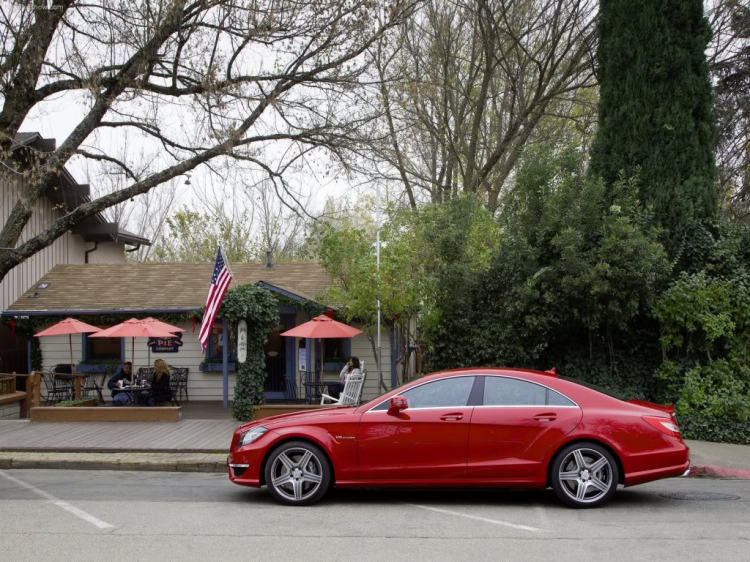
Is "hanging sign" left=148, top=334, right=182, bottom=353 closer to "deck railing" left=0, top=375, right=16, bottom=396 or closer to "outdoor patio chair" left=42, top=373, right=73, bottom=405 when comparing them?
"outdoor patio chair" left=42, top=373, right=73, bottom=405

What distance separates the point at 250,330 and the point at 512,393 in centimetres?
779

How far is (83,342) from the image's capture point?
19.5 meters

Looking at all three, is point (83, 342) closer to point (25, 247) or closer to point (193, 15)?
point (25, 247)

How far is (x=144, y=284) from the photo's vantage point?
20.6 m

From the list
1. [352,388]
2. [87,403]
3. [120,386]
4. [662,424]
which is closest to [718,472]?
[662,424]

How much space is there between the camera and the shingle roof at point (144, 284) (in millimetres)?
19016

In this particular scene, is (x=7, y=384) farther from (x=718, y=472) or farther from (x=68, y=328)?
(x=718, y=472)

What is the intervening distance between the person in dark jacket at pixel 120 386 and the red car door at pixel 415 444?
10.1 meters

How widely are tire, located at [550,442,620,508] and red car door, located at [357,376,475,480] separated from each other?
39.2 inches

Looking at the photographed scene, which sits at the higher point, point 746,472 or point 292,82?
point 292,82

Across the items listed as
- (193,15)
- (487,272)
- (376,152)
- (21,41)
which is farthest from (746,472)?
(21,41)

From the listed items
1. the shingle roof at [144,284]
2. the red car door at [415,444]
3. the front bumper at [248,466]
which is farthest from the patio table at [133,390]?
the red car door at [415,444]

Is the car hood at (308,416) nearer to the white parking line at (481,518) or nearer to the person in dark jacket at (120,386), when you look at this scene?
the white parking line at (481,518)

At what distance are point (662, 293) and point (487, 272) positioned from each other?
3156 mm
